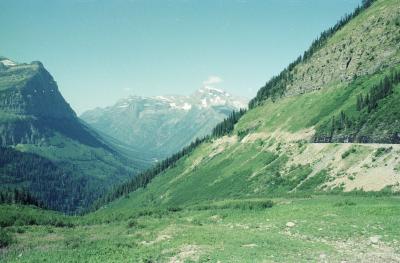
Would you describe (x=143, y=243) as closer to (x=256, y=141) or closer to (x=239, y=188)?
(x=239, y=188)

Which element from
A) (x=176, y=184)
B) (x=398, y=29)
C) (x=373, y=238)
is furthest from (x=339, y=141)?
(x=176, y=184)

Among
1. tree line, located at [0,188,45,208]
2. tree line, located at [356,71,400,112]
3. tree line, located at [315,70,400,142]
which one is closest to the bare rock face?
tree line, located at [356,71,400,112]

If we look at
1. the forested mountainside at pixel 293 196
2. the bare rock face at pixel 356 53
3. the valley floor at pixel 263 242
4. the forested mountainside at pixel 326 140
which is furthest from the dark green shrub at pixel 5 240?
the bare rock face at pixel 356 53

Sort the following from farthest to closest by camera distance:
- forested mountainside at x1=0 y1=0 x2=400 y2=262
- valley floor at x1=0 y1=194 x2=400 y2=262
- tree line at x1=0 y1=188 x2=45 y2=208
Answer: tree line at x1=0 y1=188 x2=45 y2=208 < forested mountainside at x1=0 y1=0 x2=400 y2=262 < valley floor at x1=0 y1=194 x2=400 y2=262

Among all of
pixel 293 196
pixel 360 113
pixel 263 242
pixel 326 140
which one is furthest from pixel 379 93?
pixel 263 242

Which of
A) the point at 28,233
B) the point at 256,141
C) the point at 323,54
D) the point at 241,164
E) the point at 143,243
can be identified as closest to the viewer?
the point at 143,243

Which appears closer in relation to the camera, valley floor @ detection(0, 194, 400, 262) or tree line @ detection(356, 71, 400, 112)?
valley floor @ detection(0, 194, 400, 262)

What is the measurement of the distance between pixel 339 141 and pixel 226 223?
7016 centimetres

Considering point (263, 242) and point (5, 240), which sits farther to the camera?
point (5, 240)

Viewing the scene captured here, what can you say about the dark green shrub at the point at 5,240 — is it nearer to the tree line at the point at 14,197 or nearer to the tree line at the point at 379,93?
the tree line at the point at 379,93

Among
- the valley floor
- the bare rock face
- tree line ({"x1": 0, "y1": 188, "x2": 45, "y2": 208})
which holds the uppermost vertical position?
the bare rock face

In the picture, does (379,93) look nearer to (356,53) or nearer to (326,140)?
(326,140)

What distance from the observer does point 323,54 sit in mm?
190375

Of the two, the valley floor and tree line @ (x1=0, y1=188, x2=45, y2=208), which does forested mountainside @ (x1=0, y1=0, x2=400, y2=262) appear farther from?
tree line @ (x1=0, y1=188, x2=45, y2=208)
